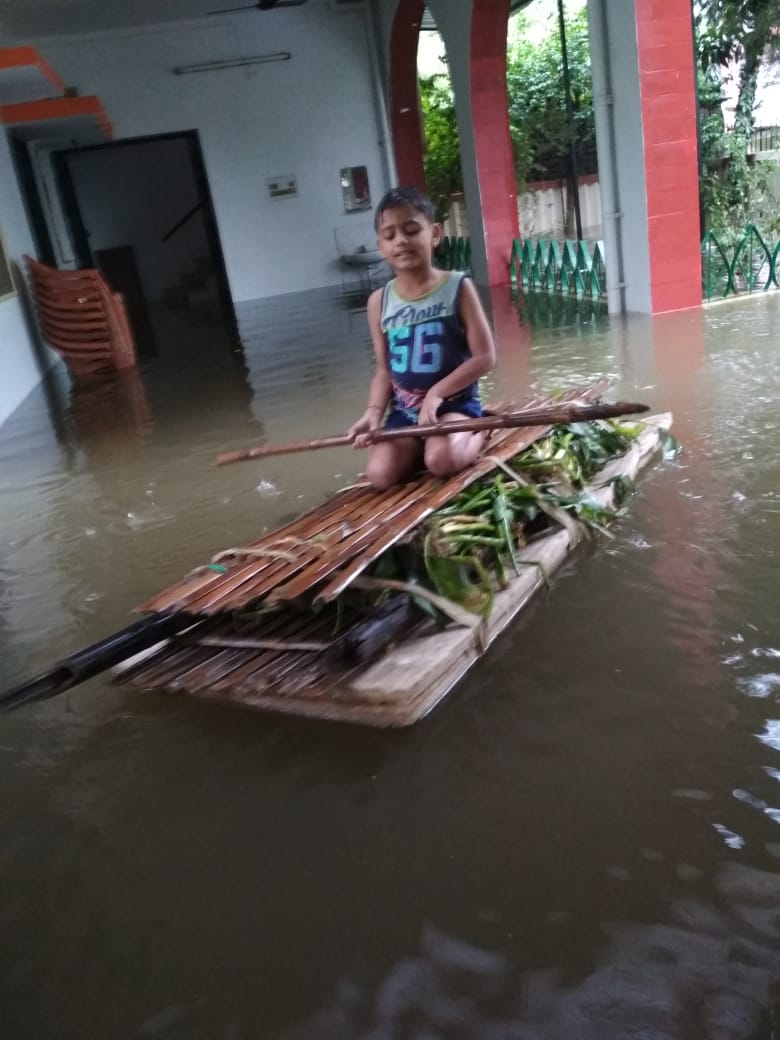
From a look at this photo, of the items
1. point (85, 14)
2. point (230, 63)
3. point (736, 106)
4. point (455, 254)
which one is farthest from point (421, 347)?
point (230, 63)

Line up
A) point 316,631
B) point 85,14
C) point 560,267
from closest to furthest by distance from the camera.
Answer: point 316,631, point 560,267, point 85,14

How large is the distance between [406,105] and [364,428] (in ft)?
40.0

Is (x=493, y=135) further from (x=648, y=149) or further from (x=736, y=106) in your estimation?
(x=648, y=149)

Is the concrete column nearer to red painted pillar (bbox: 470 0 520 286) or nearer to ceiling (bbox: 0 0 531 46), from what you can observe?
red painted pillar (bbox: 470 0 520 286)

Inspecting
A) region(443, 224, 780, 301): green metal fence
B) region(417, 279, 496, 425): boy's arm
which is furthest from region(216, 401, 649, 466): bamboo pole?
region(443, 224, 780, 301): green metal fence

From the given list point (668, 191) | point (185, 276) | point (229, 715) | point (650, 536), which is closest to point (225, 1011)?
point (229, 715)

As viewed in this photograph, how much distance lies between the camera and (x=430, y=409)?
9.88 feet

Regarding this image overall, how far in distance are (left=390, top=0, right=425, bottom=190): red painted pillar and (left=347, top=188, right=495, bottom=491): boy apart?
11.0 m

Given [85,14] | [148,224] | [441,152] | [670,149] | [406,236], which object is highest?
[85,14]

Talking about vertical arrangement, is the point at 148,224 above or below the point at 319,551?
above

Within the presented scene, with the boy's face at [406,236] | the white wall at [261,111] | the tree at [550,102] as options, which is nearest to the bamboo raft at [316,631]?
the boy's face at [406,236]

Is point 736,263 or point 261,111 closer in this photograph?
point 736,263

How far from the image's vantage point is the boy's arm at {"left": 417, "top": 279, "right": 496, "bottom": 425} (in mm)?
3066

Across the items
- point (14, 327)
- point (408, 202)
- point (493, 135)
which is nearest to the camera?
point (408, 202)
